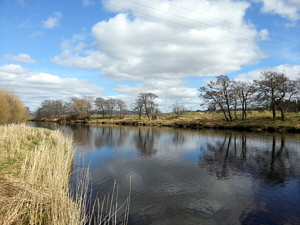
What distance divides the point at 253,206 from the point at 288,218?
3.57 ft

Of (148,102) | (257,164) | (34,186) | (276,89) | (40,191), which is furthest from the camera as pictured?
(148,102)

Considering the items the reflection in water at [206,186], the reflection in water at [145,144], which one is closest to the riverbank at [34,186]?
the reflection in water at [206,186]

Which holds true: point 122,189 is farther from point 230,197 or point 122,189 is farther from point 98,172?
point 230,197

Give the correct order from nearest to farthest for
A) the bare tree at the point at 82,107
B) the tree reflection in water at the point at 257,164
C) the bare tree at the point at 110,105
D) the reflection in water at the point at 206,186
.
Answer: the reflection in water at the point at 206,186, the tree reflection in water at the point at 257,164, the bare tree at the point at 82,107, the bare tree at the point at 110,105

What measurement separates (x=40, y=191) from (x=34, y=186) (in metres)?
0.32

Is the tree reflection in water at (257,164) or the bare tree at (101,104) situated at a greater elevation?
the bare tree at (101,104)

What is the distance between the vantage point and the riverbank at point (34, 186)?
4.19 m

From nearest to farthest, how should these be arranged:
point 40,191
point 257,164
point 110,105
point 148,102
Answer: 1. point 40,191
2. point 257,164
3. point 148,102
4. point 110,105

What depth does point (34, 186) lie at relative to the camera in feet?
16.9

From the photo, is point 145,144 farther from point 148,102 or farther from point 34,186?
point 148,102

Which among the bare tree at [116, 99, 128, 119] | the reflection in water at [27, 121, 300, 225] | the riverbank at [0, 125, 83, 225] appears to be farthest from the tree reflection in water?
the bare tree at [116, 99, 128, 119]

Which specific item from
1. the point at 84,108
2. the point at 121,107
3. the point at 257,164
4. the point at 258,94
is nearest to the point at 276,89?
the point at 258,94

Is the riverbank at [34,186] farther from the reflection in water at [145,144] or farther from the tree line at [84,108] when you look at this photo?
the tree line at [84,108]

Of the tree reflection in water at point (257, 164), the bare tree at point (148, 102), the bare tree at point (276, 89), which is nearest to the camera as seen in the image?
the tree reflection in water at point (257, 164)
